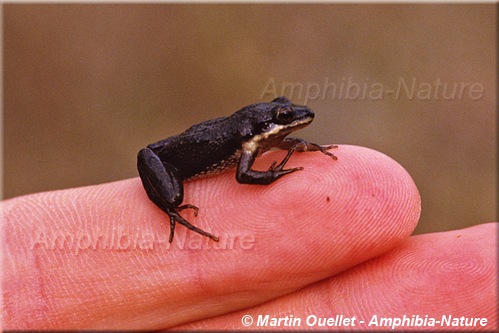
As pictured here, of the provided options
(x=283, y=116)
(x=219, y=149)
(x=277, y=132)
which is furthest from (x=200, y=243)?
(x=283, y=116)

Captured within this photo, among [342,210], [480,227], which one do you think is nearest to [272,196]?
[342,210]

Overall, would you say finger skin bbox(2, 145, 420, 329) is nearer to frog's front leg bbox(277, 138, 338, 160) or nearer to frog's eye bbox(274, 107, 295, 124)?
frog's front leg bbox(277, 138, 338, 160)

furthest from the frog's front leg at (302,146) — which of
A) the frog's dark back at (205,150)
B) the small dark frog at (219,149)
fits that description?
the frog's dark back at (205,150)

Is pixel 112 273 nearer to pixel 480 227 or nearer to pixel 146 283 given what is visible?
pixel 146 283

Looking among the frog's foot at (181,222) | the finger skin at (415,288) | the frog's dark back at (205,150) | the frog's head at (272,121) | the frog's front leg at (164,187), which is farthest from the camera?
the frog's dark back at (205,150)

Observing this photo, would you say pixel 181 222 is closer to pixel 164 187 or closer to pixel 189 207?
pixel 189 207

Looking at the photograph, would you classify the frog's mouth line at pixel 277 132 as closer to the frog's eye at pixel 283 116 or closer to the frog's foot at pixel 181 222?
the frog's eye at pixel 283 116
